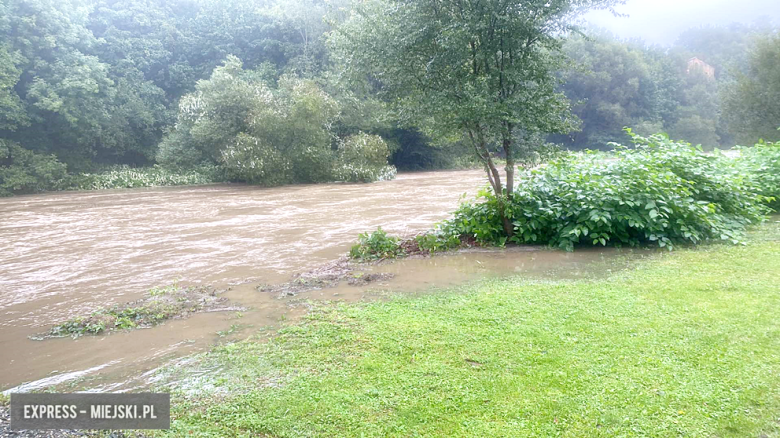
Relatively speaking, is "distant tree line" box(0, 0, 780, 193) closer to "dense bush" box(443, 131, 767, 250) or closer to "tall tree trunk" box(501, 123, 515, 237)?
"dense bush" box(443, 131, 767, 250)

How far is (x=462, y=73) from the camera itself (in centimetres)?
869

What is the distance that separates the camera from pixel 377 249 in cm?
866

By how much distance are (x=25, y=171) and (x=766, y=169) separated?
111ft

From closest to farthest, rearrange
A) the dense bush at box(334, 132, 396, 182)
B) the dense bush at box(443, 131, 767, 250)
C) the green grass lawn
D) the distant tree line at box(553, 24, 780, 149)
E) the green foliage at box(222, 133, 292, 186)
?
the green grass lawn → the dense bush at box(443, 131, 767, 250) → the green foliage at box(222, 133, 292, 186) → the dense bush at box(334, 132, 396, 182) → the distant tree line at box(553, 24, 780, 149)

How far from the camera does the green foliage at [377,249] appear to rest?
8.51m

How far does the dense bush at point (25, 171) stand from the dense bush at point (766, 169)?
32.1 metres

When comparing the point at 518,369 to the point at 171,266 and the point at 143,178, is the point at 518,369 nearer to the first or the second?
the point at 171,266

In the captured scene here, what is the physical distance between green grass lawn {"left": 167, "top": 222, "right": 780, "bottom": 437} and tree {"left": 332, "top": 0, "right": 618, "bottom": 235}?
12.0 feet

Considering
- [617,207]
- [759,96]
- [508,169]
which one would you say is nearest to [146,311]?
[508,169]

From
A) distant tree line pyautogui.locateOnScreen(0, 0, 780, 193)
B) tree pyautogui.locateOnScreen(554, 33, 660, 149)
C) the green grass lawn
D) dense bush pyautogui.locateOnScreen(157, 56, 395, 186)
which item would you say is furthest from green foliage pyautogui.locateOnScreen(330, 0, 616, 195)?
tree pyautogui.locateOnScreen(554, 33, 660, 149)

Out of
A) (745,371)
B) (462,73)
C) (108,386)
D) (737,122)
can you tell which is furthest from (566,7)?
(737,122)

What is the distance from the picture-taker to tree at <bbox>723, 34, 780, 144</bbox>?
2808cm

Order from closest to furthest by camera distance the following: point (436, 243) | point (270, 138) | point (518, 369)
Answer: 1. point (518, 369)
2. point (436, 243)
3. point (270, 138)

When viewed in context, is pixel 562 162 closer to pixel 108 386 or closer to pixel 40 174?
pixel 108 386
